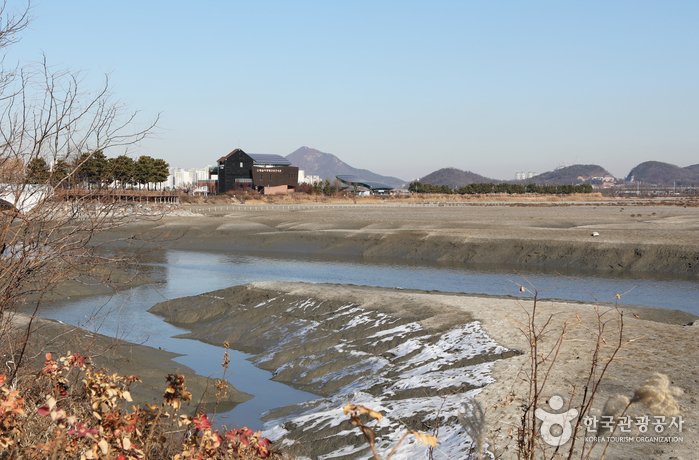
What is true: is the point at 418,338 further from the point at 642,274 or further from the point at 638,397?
the point at 642,274

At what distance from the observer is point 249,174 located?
106750 millimetres

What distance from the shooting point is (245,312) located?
1909 centimetres

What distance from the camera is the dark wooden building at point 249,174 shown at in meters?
105

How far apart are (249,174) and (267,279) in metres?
81.9

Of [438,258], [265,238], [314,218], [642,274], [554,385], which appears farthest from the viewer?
[314,218]

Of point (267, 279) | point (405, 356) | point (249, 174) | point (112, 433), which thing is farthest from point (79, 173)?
point (249, 174)

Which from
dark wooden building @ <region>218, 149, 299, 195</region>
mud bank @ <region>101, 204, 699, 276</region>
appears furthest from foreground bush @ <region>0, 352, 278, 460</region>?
dark wooden building @ <region>218, 149, 299, 195</region>

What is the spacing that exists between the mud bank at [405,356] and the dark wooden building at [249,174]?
87306 mm

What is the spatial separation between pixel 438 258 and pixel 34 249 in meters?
30.4

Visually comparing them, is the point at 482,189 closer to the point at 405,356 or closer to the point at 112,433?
the point at 405,356

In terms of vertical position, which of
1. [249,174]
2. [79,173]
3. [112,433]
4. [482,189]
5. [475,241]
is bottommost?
[475,241]

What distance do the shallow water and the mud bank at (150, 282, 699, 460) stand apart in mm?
866

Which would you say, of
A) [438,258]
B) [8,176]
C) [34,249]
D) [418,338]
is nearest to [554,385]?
[418,338]

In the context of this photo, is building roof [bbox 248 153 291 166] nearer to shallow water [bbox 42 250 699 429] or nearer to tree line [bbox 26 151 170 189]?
shallow water [bbox 42 250 699 429]
